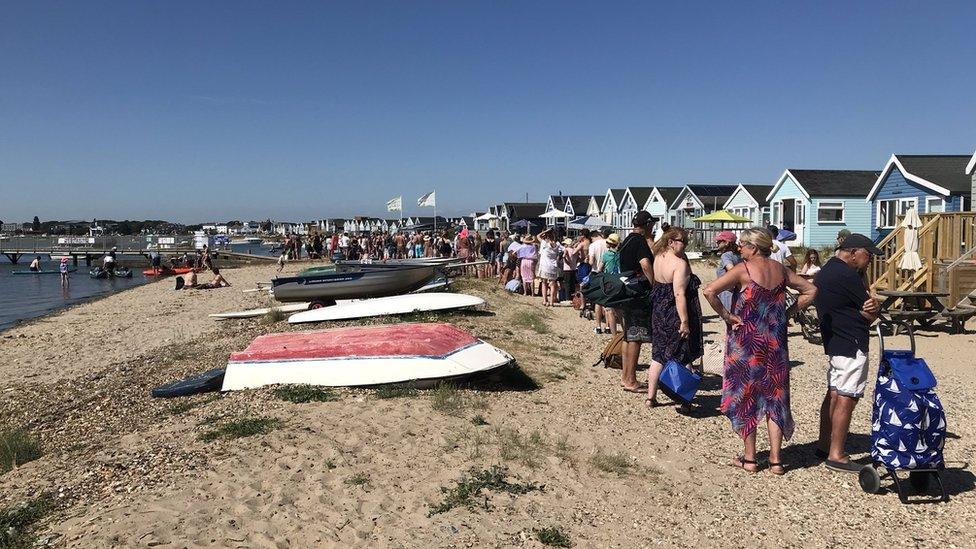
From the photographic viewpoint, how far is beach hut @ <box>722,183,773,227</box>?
37938 mm

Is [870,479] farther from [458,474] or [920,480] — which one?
[458,474]

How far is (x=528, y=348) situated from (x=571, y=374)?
1.52 meters

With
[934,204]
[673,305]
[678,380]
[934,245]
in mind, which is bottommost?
[678,380]

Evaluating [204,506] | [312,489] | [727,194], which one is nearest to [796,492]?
[312,489]

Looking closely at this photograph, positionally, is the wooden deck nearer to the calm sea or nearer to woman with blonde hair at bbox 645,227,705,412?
woman with blonde hair at bbox 645,227,705,412

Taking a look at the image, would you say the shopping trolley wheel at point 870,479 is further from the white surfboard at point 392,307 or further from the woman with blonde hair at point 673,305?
the white surfboard at point 392,307

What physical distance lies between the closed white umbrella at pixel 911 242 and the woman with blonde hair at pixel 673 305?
864 centimetres

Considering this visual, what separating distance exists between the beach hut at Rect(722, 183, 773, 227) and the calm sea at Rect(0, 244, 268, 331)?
3452 cm

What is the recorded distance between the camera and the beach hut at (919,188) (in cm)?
2326

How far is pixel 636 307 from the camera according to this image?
688 centimetres

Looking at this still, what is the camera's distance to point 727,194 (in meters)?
44.6

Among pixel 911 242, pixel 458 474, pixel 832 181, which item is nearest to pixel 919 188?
pixel 832 181

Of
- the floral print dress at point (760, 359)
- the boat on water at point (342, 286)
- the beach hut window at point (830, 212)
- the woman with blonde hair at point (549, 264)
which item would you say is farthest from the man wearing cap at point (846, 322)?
the beach hut window at point (830, 212)

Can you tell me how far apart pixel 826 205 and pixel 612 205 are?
25.1m
